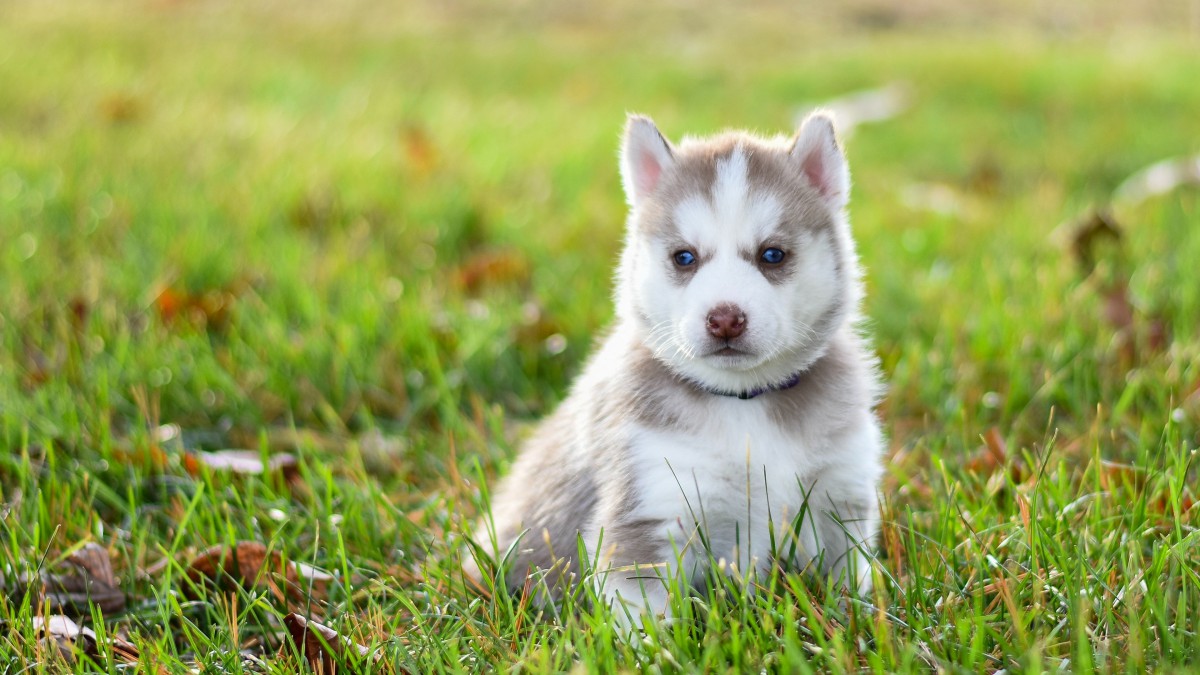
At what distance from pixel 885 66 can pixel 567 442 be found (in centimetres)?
1040

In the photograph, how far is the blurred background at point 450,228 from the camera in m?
4.40

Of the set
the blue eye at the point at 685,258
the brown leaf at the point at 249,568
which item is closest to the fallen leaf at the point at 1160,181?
the blue eye at the point at 685,258

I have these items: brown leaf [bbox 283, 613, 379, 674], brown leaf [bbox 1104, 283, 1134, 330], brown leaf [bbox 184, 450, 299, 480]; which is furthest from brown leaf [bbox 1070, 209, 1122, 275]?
brown leaf [bbox 283, 613, 379, 674]

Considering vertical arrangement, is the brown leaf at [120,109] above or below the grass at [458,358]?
above

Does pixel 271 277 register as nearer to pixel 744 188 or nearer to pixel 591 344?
pixel 591 344

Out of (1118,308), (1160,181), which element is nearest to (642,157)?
(1118,308)

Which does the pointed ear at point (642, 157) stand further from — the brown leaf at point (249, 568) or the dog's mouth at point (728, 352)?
the brown leaf at point (249, 568)

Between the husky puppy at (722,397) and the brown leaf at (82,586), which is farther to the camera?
the brown leaf at (82,586)

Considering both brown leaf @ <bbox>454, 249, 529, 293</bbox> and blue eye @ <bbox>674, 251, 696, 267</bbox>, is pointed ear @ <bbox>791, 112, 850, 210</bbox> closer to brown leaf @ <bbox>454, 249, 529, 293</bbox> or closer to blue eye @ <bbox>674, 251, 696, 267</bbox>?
blue eye @ <bbox>674, 251, 696, 267</bbox>

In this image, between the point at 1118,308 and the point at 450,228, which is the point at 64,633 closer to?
the point at 450,228

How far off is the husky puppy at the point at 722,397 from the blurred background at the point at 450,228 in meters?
0.91

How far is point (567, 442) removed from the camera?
3.30m

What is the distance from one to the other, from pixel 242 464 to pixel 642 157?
168cm

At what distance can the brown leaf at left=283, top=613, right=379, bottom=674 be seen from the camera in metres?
2.69
